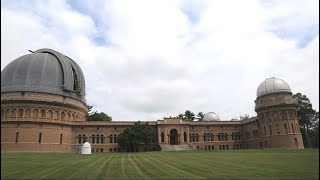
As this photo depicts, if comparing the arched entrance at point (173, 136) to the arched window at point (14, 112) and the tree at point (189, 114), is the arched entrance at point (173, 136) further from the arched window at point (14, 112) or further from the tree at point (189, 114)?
the arched window at point (14, 112)

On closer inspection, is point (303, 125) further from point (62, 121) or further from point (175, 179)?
point (175, 179)

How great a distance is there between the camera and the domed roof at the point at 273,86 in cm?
6175

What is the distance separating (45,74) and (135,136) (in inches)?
957

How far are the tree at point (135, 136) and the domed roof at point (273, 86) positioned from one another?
28593 millimetres

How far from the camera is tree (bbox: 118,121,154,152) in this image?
191 ft

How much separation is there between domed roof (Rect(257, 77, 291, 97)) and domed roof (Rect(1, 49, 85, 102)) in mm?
43898

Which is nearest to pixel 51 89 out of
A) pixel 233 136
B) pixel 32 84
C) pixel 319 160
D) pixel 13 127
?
pixel 32 84

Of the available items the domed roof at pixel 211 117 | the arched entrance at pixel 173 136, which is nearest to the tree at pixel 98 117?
the arched entrance at pixel 173 136

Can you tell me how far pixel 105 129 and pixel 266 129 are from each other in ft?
122

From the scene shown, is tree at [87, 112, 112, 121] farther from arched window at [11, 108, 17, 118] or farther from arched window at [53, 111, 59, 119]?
arched window at [11, 108, 17, 118]

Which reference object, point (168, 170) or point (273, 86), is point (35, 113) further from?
point (273, 86)

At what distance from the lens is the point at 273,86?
6228 cm

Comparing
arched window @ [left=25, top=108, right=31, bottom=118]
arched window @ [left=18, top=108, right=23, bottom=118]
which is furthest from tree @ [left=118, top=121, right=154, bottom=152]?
arched window @ [left=18, top=108, right=23, bottom=118]

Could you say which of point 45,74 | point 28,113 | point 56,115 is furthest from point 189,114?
point 28,113
